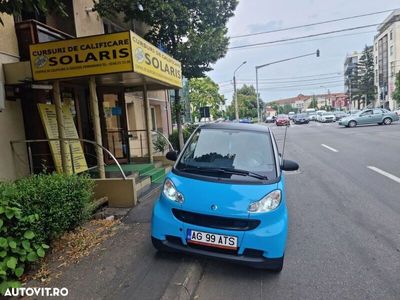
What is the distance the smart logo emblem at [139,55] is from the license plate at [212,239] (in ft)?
12.3

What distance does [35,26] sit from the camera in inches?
268

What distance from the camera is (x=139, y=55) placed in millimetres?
6070

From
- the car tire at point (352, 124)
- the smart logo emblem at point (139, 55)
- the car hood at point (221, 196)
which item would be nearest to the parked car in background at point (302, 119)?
the car tire at point (352, 124)

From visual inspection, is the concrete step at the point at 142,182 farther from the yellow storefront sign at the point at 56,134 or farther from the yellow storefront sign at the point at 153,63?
the yellow storefront sign at the point at 153,63

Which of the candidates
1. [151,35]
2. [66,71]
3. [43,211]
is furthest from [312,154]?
[43,211]

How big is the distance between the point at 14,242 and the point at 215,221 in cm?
203

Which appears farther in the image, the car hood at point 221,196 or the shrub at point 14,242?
the car hood at point 221,196

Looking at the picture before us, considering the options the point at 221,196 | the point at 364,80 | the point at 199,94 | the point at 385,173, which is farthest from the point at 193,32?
the point at 364,80

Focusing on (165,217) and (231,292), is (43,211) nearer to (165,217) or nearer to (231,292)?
(165,217)

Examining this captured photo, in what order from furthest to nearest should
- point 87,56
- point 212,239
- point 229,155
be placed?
point 87,56 → point 229,155 → point 212,239

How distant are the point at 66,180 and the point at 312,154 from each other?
11.1 meters

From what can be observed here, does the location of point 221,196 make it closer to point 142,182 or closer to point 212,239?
point 212,239

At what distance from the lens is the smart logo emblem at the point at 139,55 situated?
5953 millimetres

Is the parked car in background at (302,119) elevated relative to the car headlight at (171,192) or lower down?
lower down
